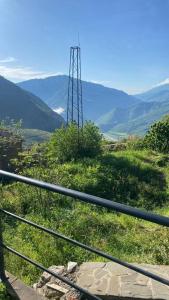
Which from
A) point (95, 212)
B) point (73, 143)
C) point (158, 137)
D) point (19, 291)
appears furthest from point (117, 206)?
point (158, 137)

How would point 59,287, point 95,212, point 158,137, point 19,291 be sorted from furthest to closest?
point 158,137
point 95,212
point 59,287
point 19,291

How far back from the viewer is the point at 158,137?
24578 millimetres

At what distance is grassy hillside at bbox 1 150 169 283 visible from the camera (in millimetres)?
7168

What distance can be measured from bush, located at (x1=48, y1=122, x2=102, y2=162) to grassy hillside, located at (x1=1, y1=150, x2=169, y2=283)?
105cm

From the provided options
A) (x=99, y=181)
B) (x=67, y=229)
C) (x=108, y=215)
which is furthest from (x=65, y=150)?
(x=67, y=229)

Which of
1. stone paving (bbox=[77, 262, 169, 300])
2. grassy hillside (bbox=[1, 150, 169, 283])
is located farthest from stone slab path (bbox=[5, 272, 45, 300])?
grassy hillside (bbox=[1, 150, 169, 283])

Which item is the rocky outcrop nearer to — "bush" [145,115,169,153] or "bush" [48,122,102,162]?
"bush" [48,122,102,162]

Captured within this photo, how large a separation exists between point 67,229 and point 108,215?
2.98 metres

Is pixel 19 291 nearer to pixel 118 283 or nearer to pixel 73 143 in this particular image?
pixel 118 283

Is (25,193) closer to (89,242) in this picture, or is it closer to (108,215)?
(108,215)

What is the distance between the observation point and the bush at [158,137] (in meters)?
24.0

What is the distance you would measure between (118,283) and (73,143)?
15.6 metres

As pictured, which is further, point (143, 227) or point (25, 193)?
point (25, 193)

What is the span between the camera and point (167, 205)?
47.3 ft
